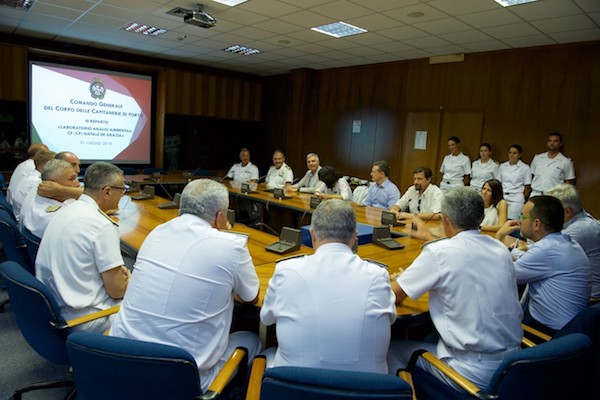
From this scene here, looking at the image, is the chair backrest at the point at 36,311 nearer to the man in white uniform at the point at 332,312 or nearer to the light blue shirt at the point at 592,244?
the man in white uniform at the point at 332,312

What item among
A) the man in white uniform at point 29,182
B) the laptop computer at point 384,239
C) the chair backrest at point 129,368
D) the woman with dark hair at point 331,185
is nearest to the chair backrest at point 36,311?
the chair backrest at point 129,368

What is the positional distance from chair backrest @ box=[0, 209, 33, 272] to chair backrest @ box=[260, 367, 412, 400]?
2.26m

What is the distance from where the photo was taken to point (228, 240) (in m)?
1.62

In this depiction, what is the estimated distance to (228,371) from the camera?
1512mm

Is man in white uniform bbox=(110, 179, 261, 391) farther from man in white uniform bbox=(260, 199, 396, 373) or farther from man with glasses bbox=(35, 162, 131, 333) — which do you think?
man with glasses bbox=(35, 162, 131, 333)

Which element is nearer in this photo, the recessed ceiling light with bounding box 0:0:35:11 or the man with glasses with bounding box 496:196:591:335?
the man with glasses with bounding box 496:196:591:335

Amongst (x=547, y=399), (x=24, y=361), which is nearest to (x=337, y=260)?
(x=547, y=399)

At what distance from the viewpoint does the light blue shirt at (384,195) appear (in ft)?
16.5

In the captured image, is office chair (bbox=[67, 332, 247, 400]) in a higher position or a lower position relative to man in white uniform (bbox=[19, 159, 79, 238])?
lower

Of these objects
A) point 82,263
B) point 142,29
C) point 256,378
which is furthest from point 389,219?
point 142,29

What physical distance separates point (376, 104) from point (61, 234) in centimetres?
681

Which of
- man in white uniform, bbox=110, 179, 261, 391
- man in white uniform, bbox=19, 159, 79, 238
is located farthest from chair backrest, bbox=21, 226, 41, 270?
man in white uniform, bbox=110, 179, 261, 391

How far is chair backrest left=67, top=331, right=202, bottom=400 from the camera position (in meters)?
1.20

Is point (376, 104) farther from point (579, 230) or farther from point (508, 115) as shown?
point (579, 230)
